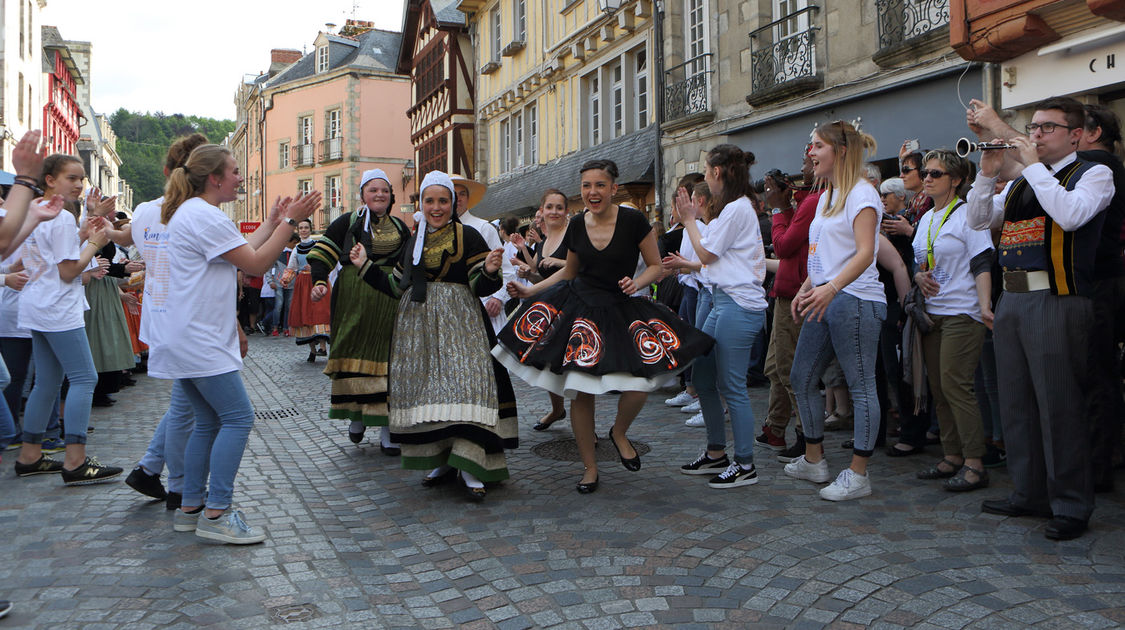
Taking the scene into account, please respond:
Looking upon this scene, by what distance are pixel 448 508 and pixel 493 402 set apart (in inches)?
25.9

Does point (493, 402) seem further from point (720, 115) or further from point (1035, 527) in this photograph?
point (720, 115)

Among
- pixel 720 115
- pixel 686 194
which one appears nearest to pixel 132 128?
pixel 720 115

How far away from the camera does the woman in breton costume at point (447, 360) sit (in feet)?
17.4

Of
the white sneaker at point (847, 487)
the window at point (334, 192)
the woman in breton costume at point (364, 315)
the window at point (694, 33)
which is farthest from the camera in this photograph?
the window at point (334, 192)

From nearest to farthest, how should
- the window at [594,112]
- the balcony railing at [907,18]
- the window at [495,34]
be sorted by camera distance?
the balcony railing at [907,18] → the window at [594,112] → the window at [495,34]

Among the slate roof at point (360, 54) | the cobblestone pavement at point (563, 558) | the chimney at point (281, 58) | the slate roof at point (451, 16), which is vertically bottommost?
the cobblestone pavement at point (563, 558)

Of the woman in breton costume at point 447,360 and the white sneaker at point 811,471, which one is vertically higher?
the woman in breton costume at point 447,360

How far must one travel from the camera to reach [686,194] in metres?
5.70

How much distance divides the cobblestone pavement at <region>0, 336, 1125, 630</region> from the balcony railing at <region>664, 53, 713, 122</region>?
1180 centimetres

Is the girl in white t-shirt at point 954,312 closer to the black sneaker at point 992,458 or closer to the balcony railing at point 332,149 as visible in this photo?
the black sneaker at point 992,458

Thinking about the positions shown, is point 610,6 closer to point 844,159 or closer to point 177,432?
point 844,159

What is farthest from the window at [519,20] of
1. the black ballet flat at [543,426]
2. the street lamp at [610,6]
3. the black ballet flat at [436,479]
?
the black ballet flat at [436,479]

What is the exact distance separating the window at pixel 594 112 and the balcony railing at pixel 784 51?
6.96 metres

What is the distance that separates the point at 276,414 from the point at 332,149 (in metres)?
42.6
